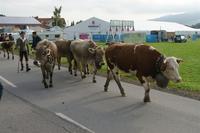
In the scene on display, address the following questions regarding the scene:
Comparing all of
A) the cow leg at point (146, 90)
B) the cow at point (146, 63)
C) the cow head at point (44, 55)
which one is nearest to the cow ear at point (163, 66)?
the cow at point (146, 63)

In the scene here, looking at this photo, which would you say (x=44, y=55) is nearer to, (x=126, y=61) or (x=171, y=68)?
(x=126, y=61)

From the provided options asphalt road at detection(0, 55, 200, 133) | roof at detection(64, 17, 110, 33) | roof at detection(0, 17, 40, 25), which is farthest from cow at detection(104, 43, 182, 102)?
roof at detection(0, 17, 40, 25)

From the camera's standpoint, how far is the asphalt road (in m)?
9.21

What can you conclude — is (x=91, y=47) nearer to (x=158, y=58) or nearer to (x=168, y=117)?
(x=158, y=58)

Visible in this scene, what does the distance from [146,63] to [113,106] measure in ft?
4.79

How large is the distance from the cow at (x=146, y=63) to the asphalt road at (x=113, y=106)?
69cm

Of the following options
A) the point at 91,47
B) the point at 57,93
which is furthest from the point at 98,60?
the point at 57,93

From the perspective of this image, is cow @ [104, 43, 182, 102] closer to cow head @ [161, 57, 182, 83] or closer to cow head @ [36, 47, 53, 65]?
cow head @ [161, 57, 182, 83]

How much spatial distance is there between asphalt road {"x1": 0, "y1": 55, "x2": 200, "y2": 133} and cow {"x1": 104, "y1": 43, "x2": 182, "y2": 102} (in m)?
0.69

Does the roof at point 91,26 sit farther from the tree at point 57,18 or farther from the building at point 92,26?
the tree at point 57,18

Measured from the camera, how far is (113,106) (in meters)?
11.5

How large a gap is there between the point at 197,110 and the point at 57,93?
16.4 ft

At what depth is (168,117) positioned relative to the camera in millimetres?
9977

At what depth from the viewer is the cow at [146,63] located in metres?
11.3
